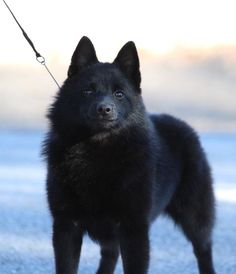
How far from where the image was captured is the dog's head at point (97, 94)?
4.77m

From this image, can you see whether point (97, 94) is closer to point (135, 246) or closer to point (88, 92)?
point (88, 92)

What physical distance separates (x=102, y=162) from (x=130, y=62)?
0.62 metres

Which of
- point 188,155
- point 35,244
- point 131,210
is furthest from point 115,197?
point 35,244

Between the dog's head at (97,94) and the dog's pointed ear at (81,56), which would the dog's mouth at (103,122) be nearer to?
the dog's head at (97,94)

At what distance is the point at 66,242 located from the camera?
4.93 m

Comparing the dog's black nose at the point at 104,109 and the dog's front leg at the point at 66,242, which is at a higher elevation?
the dog's black nose at the point at 104,109

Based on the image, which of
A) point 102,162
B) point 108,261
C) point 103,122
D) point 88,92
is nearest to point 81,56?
point 88,92

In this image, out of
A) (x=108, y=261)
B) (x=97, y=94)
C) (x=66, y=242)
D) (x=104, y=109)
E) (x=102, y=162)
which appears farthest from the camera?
(x=108, y=261)

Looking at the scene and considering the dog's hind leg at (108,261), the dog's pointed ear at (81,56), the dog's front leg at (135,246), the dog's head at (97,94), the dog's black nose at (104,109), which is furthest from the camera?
the dog's hind leg at (108,261)

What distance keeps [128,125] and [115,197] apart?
425mm

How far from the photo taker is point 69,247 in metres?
4.94

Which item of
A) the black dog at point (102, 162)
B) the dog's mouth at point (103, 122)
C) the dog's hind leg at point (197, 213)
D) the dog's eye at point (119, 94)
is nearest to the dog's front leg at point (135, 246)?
the black dog at point (102, 162)

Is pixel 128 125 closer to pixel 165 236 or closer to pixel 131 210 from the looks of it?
pixel 131 210

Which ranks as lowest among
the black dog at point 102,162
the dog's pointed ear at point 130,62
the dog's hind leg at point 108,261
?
the dog's hind leg at point 108,261
